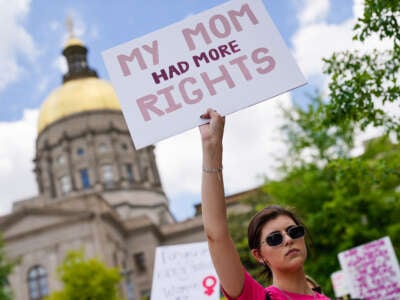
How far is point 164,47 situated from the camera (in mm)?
3178

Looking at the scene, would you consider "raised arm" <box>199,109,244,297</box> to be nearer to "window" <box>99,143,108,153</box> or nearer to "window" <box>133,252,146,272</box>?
"window" <box>133,252,146,272</box>

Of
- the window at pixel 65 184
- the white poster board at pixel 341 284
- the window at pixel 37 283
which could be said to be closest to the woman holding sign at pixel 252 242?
the white poster board at pixel 341 284

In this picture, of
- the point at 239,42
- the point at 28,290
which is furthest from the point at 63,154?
the point at 239,42

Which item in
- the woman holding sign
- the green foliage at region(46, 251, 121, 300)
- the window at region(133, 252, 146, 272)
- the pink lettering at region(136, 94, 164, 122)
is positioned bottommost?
the woman holding sign

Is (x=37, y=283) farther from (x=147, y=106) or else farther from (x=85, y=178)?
(x=147, y=106)

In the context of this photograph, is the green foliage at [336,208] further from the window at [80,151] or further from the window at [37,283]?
the window at [80,151]

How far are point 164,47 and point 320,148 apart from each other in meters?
18.4

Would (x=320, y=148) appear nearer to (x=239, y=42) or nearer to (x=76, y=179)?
(x=239, y=42)

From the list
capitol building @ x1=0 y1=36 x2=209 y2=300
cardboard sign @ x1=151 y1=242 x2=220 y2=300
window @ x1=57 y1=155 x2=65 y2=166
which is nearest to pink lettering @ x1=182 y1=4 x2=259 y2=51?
cardboard sign @ x1=151 y1=242 x2=220 y2=300

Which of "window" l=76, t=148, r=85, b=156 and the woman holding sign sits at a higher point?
"window" l=76, t=148, r=85, b=156

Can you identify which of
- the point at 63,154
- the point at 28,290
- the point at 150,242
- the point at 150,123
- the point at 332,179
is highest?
the point at 63,154

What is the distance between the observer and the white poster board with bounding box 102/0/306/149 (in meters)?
2.99

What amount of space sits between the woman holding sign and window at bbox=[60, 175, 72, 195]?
58963mm

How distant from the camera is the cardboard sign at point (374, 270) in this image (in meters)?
11.0
